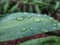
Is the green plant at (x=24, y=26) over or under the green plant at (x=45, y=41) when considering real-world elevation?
over

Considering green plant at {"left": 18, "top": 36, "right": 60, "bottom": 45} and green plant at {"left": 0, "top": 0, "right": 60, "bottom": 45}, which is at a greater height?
green plant at {"left": 0, "top": 0, "right": 60, "bottom": 45}

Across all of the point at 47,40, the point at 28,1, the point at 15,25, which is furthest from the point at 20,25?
the point at 28,1

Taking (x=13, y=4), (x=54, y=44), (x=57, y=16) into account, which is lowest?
(x=57, y=16)

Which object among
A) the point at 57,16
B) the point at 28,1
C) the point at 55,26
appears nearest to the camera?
the point at 55,26

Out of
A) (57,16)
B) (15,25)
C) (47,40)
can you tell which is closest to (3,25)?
(15,25)

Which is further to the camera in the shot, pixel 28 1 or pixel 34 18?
pixel 28 1

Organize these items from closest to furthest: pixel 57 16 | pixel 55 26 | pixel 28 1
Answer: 1. pixel 55 26
2. pixel 28 1
3. pixel 57 16

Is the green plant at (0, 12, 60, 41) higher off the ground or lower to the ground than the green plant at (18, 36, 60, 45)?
higher

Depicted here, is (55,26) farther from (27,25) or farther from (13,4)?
(13,4)

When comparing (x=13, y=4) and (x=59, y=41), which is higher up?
(x=59, y=41)

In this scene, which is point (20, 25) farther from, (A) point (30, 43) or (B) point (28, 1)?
(B) point (28, 1)

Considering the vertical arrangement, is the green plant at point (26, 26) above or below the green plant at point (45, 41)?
above
